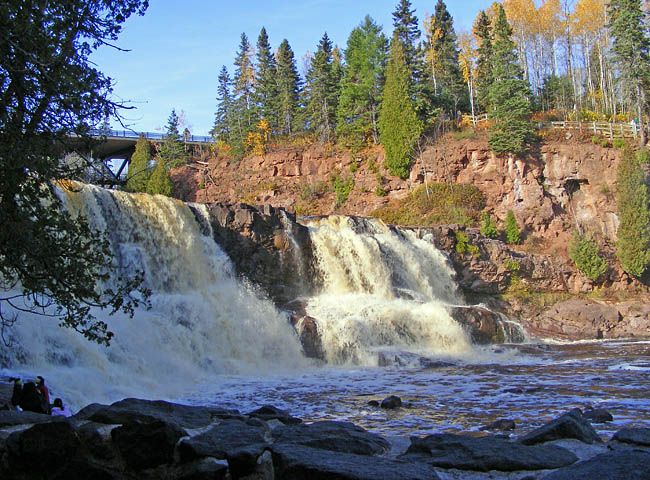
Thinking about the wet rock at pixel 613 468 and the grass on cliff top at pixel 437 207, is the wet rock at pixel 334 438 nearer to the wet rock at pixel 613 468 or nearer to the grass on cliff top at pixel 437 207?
the wet rock at pixel 613 468

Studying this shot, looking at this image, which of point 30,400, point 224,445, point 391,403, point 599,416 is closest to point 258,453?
point 224,445

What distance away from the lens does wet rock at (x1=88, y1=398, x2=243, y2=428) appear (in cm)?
659

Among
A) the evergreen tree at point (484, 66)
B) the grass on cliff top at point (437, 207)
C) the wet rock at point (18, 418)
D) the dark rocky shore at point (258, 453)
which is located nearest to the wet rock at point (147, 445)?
the dark rocky shore at point (258, 453)

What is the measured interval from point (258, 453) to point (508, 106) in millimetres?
38123

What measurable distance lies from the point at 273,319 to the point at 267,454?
637 inches

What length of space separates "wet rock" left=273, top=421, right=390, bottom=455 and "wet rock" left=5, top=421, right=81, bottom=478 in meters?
2.25

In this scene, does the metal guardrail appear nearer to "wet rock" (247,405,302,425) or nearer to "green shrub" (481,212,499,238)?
"green shrub" (481,212,499,238)

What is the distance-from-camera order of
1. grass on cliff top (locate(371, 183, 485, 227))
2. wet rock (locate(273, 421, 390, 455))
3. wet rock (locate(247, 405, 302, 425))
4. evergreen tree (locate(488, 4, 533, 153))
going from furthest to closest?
evergreen tree (locate(488, 4, 533, 153))
grass on cliff top (locate(371, 183, 485, 227))
wet rock (locate(247, 405, 302, 425))
wet rock (locate(273, 421, 390, 455))

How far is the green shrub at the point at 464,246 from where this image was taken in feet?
106

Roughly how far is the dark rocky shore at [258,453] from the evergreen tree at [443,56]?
46.3 meters

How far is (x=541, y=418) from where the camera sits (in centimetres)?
1173

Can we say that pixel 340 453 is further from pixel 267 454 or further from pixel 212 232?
→ pixel 212 232

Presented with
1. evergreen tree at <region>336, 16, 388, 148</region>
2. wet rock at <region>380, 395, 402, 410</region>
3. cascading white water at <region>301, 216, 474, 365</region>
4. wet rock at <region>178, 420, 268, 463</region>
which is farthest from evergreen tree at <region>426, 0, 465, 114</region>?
wet rock at <region>178, 420, 268, 463</region>

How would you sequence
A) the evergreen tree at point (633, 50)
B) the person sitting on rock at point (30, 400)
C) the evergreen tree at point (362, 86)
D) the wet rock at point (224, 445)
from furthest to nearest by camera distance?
1. the evergreen tree at point (362, 86)
2. the evergreen tree at point (633, 50)
3. the person sitting on rock at point (30, 400)
4. the wet rock at point (224, 445)
